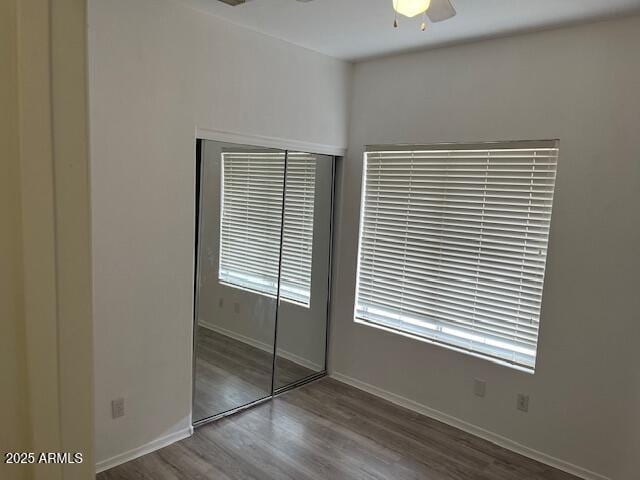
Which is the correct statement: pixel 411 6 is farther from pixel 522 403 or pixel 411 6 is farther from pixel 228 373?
pixel 228 373

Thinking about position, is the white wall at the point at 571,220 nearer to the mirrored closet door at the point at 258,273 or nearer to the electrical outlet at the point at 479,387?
the electrical outlet at the point at 479,387

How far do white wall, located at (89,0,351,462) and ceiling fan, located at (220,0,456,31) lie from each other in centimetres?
71

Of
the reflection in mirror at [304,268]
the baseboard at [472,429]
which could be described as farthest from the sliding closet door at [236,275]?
the baseboard at [472,429]

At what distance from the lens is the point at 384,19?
2.95 meters

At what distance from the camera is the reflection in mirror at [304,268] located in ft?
12.8

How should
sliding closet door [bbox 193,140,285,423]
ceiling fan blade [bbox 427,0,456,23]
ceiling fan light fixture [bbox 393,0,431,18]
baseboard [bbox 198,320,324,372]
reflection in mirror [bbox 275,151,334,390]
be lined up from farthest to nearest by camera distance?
reflection in mirror [bbox 275,151,334,390] < baseboard [bbox 198,320,324,372] < sliding closet door [bbox 193,140,285,423] < ceiling fan blade [bbox 427,0,456,23] < ceiling fan light fixture [bbox 393,0,431,18]

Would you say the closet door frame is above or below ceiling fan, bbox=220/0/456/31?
below

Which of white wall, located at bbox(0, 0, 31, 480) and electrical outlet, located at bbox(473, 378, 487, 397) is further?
electrical outlet, located at bbox(473, 378, 487, 397)

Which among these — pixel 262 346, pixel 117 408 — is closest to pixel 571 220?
pixel 262 346

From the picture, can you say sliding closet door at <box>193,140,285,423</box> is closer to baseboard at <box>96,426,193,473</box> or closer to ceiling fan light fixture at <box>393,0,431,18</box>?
baseboard at <box>96,426,193,473</box>

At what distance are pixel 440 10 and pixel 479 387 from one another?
2.58 meters

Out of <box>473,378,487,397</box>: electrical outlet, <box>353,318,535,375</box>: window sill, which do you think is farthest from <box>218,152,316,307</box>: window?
<box>473,378,487,397</box>: electrical outlet

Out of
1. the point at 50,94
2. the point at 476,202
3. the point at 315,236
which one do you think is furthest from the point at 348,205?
the point at 50,94

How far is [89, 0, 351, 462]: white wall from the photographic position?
8.71 ft
